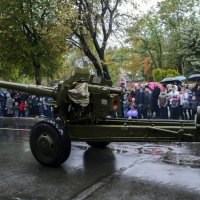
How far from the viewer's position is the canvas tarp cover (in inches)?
298

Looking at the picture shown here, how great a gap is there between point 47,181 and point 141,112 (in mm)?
10264

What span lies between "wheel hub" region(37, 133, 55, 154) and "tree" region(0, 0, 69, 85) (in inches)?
538

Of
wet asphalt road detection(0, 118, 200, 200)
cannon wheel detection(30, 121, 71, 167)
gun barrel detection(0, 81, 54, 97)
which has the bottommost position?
wet asphalt road detection(0, 118, 200, 200)

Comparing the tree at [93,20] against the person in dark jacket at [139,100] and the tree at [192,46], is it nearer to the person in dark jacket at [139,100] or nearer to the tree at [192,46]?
the person in dark jacket at [139,100]

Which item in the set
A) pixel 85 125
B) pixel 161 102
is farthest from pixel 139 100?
pixel 85 125

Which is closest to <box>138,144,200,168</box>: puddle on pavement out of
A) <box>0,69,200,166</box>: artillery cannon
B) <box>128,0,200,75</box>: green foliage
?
<box>0,69,200,166</box>: artillery cannon

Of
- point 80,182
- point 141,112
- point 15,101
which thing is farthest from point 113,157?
point 15,101

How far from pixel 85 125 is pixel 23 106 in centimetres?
1319

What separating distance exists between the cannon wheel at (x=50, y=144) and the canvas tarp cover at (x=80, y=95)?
0.58m

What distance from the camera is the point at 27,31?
22172 millimetres

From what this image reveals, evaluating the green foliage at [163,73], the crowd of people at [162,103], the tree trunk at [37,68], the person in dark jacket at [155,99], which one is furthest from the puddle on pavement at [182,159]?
the green foliage at [163,73]

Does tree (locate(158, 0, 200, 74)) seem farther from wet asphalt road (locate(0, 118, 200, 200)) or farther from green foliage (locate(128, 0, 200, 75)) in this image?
wet asphalt road (locate(0, 118, 200, 200))

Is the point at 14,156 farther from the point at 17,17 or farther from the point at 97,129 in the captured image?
the point at 17,17

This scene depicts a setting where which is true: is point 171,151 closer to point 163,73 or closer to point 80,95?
point 80,95
